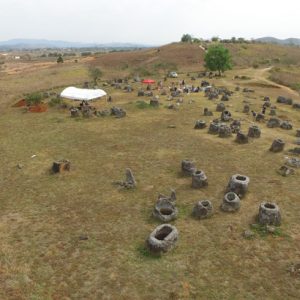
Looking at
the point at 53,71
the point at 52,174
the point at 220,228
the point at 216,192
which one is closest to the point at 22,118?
the point at 52,174

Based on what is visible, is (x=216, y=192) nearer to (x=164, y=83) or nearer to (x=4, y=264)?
(x=4, y=264)

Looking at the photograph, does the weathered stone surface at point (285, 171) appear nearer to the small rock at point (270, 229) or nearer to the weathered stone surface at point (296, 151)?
the weathered stone surface at point (296, 151)

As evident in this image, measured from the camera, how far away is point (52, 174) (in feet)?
78.9

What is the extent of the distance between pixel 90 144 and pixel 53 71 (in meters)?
54.7

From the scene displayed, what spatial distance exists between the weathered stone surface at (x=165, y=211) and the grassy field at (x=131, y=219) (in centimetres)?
44

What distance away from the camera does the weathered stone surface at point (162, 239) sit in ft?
50.3

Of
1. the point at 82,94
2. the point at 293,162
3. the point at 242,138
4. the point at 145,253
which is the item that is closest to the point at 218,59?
the point at 82,94

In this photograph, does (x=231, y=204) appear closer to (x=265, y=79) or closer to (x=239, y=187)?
(x=239, y=187)

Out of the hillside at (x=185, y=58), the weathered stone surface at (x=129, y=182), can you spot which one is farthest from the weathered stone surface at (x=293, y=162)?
the hillside at (x=185, y=58)

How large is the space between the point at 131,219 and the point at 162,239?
8.52 feet

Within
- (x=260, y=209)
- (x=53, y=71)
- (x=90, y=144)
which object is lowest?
(x=53, y=71)

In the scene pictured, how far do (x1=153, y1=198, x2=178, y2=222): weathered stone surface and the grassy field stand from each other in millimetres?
438

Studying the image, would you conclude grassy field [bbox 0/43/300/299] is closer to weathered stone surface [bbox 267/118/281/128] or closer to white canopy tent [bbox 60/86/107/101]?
weathered stone surface [bbox 267/118/281/128]

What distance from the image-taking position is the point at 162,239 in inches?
636
